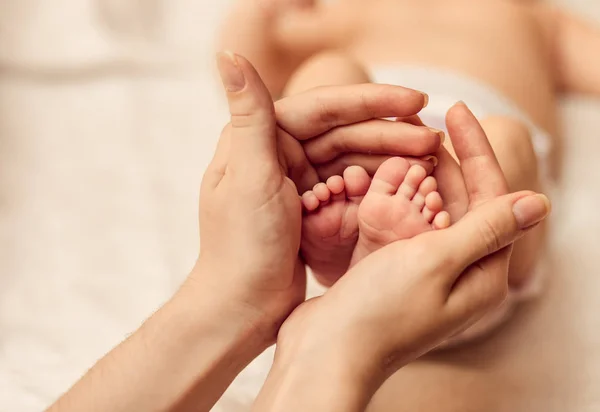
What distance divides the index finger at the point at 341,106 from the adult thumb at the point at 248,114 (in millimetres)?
33

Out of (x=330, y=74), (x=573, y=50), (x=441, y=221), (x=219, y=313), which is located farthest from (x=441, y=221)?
(x=573, y=50)

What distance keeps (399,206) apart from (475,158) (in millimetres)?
84

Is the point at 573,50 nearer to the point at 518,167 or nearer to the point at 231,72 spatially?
the point at 518,167

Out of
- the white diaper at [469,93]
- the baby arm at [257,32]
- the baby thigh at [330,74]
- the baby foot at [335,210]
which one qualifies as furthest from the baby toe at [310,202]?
the baby arm at [257,32]

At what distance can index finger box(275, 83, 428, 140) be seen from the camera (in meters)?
0.60

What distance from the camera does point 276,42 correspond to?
3.56 ft

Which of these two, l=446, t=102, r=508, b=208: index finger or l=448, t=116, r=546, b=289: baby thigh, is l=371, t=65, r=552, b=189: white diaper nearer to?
l=448, t=116, r=546, b=289: baby thigh

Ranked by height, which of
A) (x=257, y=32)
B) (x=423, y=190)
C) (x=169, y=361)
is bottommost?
(x=169, y=361)

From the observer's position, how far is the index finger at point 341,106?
601mm

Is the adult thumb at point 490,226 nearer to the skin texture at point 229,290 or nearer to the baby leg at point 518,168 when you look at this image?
the skin texture at point 229,290

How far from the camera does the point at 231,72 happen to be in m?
0.57

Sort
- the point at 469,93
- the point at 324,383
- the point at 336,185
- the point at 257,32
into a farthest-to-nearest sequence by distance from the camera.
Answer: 1. the point at 257,32
2. the point at 469,93
3. the point at 336,185
4. the point at 324,383

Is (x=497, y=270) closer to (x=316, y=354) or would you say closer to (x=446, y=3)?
(x=316, y=354)

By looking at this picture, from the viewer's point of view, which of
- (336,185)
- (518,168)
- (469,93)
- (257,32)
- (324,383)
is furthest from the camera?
(257,32)
